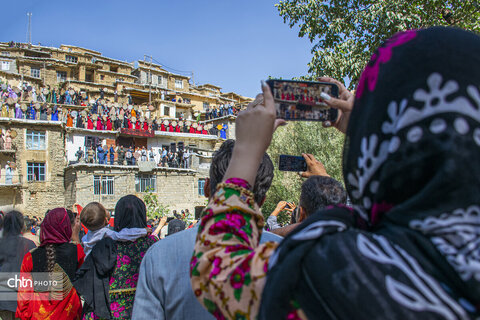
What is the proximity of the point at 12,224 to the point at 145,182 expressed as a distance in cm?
2784

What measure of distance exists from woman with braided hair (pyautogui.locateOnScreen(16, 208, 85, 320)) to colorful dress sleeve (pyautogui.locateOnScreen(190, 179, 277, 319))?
3695 mm

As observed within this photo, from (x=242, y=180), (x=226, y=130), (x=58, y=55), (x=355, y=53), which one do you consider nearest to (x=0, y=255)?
(x=242, y=180)

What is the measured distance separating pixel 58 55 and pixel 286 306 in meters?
52.5

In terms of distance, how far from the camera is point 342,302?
2.24 feet

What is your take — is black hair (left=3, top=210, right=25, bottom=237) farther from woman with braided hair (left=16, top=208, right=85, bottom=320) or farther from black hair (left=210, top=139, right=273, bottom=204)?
black hair (left=210, top=139, right=273, bottom=204)

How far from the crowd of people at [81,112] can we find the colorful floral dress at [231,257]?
33425 mm

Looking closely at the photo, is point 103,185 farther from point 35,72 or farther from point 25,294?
point 25,294

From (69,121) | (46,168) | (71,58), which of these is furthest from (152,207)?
(71,58)

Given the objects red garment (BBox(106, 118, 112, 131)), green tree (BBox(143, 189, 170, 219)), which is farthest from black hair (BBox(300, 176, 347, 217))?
red garment (BBox(106, 118, 112, 131))

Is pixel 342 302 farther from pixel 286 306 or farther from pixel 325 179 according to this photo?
pixel 325 179

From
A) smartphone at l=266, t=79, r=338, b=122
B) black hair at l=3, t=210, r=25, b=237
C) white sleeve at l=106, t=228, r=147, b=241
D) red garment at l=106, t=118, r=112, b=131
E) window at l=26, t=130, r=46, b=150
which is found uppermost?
red garment at l=106, t=118, r=112, b=131

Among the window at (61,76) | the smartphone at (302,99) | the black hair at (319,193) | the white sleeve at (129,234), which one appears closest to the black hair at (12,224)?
the white sleeve at (129,234)

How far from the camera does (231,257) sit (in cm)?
86

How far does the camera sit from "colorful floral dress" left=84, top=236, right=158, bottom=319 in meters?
3.41
